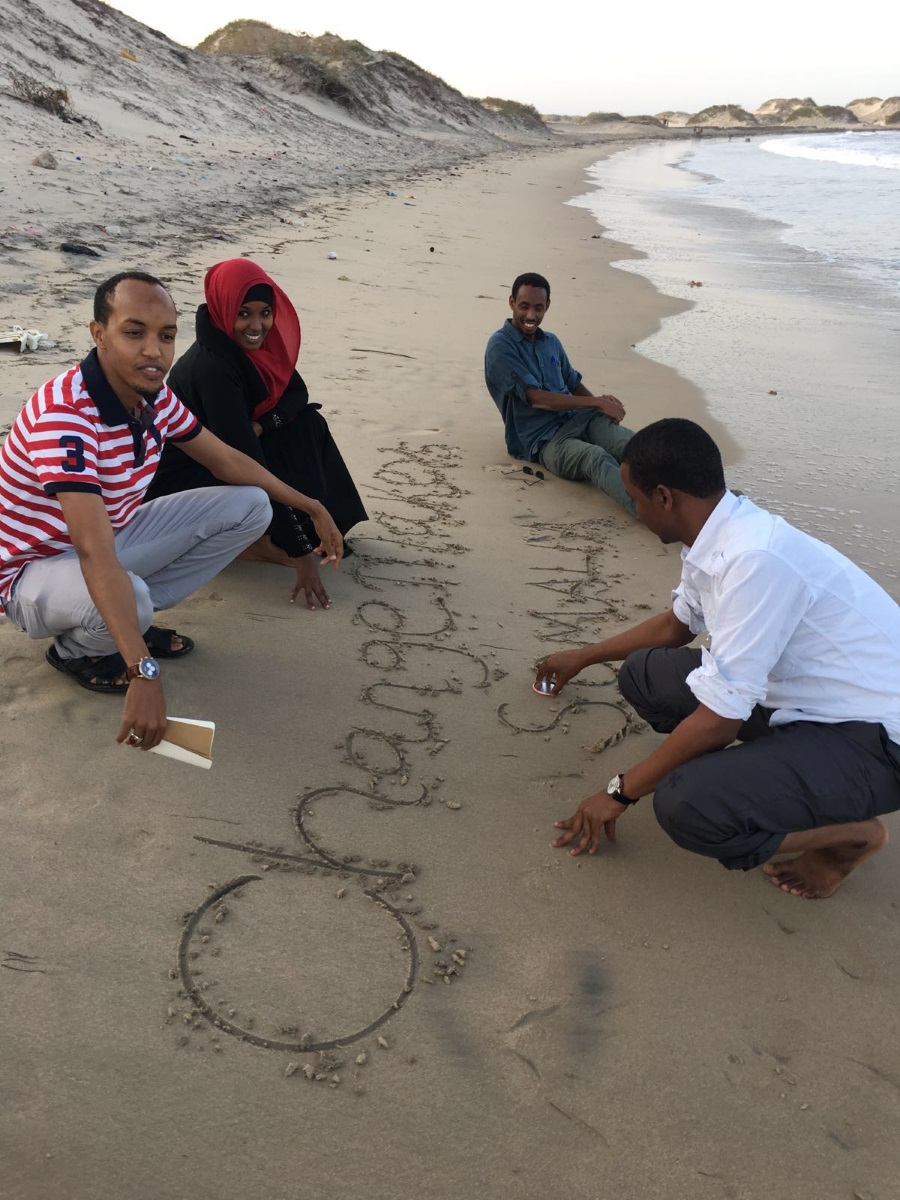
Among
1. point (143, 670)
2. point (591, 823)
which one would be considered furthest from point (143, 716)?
point (591, 823)

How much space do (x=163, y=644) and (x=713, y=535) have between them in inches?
67.7

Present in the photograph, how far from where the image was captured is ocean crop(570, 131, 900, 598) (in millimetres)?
4688

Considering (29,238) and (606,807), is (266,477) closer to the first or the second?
(606,807)

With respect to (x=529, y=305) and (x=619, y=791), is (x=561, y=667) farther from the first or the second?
(x=529, y=305)

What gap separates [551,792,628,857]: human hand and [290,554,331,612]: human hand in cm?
136

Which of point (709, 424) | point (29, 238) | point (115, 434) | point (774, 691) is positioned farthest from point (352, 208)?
point (774, 691)

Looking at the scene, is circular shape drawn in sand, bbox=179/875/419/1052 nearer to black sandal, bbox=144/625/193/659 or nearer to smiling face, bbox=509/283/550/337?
black sandal, bbox=144/625/193/659

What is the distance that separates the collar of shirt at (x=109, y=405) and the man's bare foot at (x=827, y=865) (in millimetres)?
1985

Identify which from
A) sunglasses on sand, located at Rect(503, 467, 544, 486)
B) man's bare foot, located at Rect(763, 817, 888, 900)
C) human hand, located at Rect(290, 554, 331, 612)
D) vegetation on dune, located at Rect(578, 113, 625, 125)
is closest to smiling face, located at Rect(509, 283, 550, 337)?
sunglasses on sand, located at Rect(503, 467, 544, 486)

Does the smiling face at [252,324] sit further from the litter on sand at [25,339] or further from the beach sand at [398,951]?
the litter on sand at [25,339]

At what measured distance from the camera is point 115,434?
246cm

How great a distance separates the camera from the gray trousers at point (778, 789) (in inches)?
81.1

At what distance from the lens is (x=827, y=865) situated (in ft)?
7.31

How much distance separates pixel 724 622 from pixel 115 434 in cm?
162
